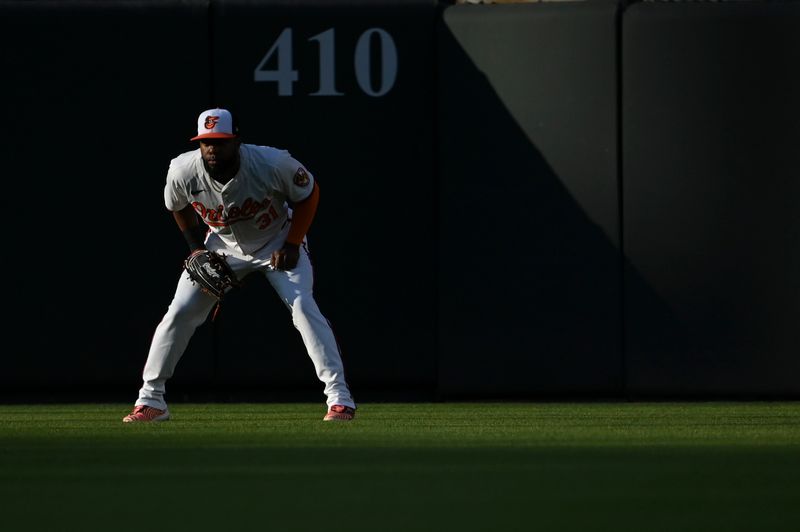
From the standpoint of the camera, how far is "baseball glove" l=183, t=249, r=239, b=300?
736 centimetres

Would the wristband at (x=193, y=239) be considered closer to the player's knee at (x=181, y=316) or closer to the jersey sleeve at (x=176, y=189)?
the jersey sleeve at (x=176, y=189)

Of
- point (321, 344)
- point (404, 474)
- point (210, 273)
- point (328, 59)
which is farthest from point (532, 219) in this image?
point (404, 474)

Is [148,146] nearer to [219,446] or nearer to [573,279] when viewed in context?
[573,279]

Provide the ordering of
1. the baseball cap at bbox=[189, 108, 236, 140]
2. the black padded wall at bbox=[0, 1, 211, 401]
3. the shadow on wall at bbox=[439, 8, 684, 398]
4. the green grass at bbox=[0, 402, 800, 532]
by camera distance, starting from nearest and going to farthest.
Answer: the green grass at bbox=[0, 402, 800, 532]
the baseball cap at bbox=[189, 108, 236, 140]
the shadow on wall at bbox=[439, 8, 684, 398]
the black padded wall at bbox=[0, 1, 211, 401]

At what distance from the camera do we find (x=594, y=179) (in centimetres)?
920

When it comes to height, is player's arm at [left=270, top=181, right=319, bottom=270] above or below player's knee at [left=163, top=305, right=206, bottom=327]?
above

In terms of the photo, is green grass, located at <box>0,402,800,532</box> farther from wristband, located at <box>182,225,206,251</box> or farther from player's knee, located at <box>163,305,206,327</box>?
wristband, located at <box>182,225,206,251</box>

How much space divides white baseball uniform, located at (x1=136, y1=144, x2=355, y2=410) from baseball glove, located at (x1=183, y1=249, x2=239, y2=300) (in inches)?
2.6

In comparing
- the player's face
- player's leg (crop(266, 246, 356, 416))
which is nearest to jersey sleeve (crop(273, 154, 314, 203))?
the player's face

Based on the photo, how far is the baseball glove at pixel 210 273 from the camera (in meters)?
7.36

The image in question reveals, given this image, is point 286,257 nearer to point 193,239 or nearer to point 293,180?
point 293,180

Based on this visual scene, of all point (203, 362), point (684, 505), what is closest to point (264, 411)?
point (203, 362)

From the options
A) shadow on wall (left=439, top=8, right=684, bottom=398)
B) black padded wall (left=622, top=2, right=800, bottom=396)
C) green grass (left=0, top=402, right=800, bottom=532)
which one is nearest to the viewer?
green grass (left=0, top=402, right=800, bottom=532)

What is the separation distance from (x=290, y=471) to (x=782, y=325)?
506 centimetres
